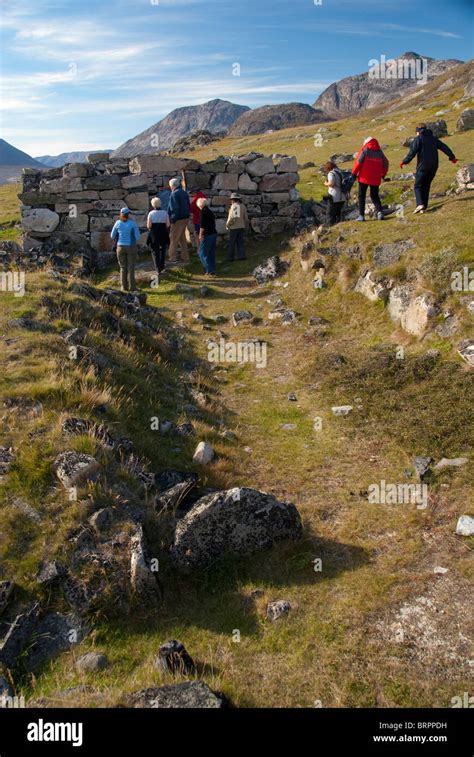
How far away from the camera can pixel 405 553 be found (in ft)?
19.2

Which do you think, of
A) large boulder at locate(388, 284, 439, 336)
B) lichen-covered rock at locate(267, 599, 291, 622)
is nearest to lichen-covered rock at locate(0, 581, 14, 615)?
lichen-covered rock at locate(267, 599, 291, 622)

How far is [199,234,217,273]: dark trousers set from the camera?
1728cm

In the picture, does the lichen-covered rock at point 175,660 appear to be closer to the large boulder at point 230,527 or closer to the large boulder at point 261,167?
the large boulder at point 230,527

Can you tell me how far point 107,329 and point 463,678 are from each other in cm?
911

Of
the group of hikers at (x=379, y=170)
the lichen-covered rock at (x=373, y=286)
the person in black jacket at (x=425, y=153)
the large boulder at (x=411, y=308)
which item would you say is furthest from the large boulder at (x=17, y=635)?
the person in black jacket at (x=425, y=153)

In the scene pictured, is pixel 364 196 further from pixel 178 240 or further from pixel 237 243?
pixel 178 240

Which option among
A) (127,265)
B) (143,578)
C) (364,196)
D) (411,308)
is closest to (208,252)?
(127,265)

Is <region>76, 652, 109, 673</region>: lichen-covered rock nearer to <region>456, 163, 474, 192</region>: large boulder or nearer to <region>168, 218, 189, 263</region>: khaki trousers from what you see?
<region>456, 163, 474, 192</region>: large boulder

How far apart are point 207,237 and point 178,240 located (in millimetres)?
1721

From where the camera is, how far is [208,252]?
17484 millimetres

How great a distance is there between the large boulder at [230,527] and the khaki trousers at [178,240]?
44.2ft

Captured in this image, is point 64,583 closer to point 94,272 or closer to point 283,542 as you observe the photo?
point 283,542

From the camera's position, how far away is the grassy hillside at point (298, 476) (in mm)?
4633

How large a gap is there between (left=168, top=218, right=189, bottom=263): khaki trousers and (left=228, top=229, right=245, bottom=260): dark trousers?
5.01ft
